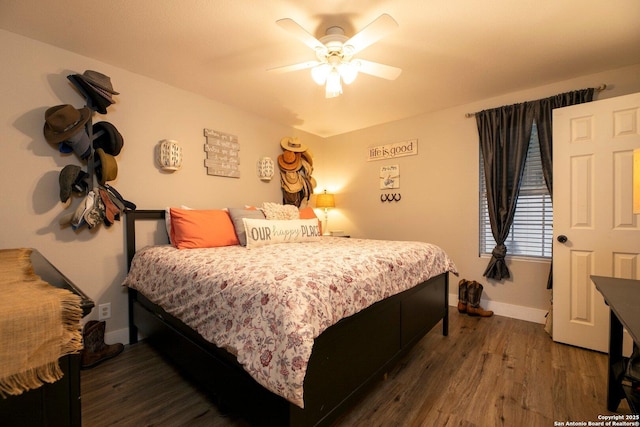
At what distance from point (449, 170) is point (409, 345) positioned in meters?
2.15

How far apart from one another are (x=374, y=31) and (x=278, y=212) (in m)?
1.92

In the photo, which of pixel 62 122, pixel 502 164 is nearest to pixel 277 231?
pixel 62 122

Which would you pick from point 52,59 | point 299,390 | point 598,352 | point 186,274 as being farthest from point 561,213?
point 52,59

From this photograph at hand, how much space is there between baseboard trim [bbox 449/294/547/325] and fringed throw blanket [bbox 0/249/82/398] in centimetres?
345

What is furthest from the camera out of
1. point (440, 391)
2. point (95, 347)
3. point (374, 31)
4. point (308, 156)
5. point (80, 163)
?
point (308, 156)

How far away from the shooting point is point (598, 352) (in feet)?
7.00

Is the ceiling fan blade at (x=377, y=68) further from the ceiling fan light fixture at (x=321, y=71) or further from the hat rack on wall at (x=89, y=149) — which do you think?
the hat rack on wall at (x=89, y=149)

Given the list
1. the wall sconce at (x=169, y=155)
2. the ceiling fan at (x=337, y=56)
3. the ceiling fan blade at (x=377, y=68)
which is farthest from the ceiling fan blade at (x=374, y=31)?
the wall sconce at (x=169, y=155)

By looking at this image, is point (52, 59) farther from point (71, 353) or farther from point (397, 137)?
point (397, 137)

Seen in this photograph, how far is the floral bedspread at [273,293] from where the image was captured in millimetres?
1021

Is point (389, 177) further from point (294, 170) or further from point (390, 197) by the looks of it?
point (294, 170)

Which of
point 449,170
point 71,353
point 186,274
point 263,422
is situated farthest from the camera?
point 449,170

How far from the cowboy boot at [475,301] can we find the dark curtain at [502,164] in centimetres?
17

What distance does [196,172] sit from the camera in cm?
283
